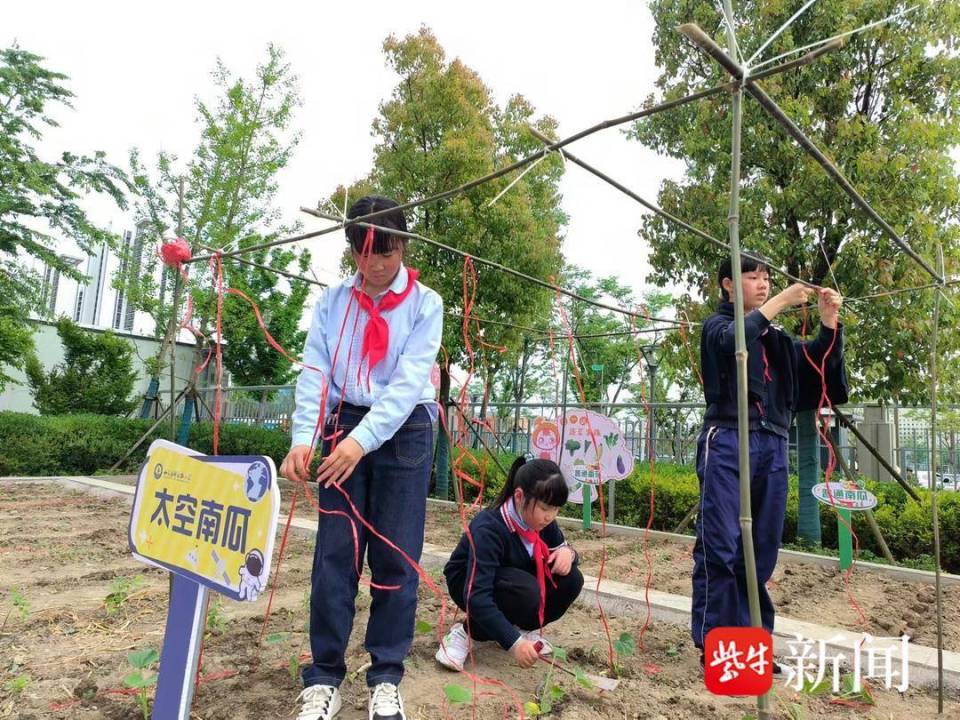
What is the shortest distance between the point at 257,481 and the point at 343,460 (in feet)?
0.91

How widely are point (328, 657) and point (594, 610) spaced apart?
5.52 feet

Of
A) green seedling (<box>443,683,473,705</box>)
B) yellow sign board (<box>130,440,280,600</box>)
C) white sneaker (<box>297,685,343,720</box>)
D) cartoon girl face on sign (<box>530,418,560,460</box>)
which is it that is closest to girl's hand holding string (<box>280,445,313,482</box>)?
yellow sign board (<box>130,440,280,600</box>)

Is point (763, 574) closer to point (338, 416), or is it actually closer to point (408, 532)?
point (408, 532)

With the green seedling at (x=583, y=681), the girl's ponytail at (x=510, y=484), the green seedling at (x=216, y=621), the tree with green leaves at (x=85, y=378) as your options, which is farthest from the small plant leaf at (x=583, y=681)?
the tree with green leaves at (x=85, y=378)

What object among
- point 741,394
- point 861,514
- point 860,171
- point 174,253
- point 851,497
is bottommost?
point 861,514

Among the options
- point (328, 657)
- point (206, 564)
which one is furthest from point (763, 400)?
point (206, 564)

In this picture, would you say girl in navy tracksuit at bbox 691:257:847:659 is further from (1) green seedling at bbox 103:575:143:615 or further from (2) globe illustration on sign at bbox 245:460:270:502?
(1) green seedling at bbox 103:575:143:615

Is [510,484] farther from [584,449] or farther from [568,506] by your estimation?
[568,506]

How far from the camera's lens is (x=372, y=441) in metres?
1.67

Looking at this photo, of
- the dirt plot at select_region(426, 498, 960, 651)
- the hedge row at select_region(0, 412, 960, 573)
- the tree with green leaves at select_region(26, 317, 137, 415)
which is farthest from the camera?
the tree with green leaves at select_region(26, 317, 137, 415)

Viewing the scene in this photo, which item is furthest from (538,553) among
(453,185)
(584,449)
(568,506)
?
(453,185)

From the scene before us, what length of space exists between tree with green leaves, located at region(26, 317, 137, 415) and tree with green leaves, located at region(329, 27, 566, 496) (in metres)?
9.27

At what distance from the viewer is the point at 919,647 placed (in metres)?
2.42

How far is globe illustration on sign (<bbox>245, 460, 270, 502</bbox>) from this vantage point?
1.38m
